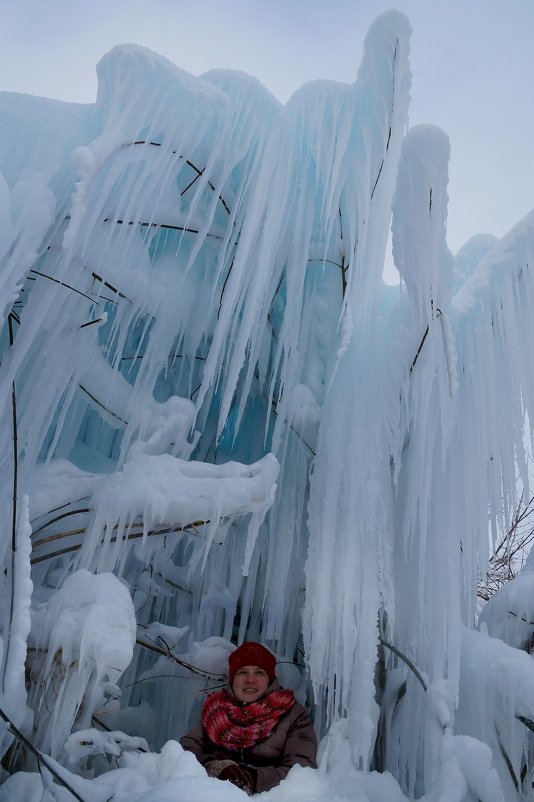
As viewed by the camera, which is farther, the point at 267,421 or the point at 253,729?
the point at 267,421

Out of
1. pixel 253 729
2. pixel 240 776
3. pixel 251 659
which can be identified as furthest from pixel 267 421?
pixel 240 776

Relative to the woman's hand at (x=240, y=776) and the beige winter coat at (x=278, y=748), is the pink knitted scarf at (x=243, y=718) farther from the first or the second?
the woman's hand at (x=240, y=776)

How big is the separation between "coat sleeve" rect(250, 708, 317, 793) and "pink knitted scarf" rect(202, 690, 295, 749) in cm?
8

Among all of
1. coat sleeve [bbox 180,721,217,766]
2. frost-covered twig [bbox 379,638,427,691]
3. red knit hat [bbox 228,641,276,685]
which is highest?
frost-covered twig [bbox 379,638,427,691]

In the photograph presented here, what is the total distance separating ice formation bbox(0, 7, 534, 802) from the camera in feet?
6.82

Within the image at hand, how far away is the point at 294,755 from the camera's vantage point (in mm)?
2264

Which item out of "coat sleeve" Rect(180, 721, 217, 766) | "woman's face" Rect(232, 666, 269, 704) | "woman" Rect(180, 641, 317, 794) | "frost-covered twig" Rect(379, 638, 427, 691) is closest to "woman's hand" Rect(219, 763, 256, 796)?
"woman" Rect(180, 641, 317, 794)

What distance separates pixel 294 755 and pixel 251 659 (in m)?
0.43

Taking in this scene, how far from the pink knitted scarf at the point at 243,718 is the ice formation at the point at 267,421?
180 mm

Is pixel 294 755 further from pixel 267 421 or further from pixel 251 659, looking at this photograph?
pixel 267 421

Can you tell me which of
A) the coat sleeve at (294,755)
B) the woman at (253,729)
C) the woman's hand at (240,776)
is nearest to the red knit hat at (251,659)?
the woman at (253,729)

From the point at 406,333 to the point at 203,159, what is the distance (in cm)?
125

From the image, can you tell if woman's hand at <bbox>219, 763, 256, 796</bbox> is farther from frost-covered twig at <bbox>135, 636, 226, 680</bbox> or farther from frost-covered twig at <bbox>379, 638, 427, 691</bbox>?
frost-covered twig at <bbox>379, 638, 427, 691</bbox>

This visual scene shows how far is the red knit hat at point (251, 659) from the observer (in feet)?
8.47
